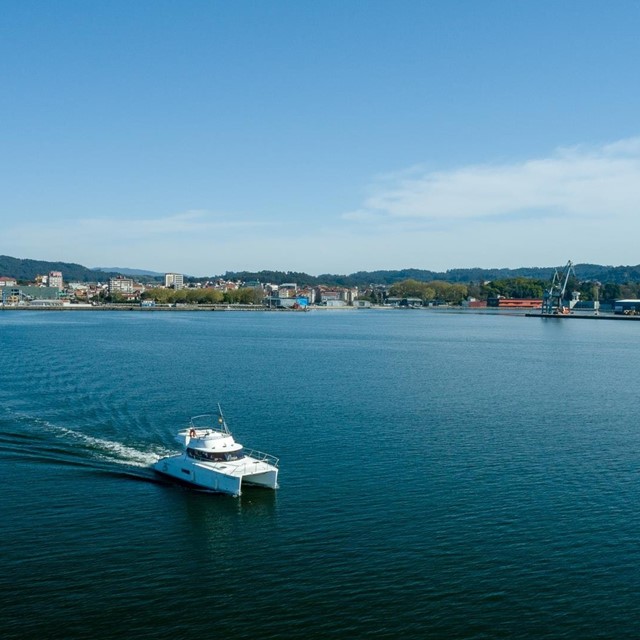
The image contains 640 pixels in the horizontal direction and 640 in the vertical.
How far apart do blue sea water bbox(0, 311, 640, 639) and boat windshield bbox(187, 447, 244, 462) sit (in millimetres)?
990

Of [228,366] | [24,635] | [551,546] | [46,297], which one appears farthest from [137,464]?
[46,297]

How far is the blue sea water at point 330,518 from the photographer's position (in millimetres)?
10859

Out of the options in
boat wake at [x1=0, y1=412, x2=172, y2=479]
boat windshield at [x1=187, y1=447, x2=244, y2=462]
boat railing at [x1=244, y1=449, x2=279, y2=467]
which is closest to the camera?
boat windshield at [x1=187, y1=447, x2=244, y2=462]

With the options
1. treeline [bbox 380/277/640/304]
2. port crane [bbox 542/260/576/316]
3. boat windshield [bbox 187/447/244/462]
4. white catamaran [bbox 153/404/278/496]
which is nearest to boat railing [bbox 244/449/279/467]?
white catamaran [bbox 153/404/278/496]

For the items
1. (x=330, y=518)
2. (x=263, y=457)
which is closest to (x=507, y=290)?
(x=263, y=457)

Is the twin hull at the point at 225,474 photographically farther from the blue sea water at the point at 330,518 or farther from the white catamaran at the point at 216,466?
the blue sea water at the point at 330,518

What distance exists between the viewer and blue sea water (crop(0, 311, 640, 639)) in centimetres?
1086

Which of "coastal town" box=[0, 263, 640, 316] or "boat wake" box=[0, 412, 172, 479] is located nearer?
"boat wake" box=[0, 412, 172, 479]

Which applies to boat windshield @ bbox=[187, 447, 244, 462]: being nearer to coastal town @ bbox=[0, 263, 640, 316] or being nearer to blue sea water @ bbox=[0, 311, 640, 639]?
blue sea water @ bbox=[0, 311, 640, 639]

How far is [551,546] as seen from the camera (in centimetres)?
1341

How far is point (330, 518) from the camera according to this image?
48.1 ft

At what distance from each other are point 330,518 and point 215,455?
378 cm

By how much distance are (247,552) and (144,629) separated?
315 cm

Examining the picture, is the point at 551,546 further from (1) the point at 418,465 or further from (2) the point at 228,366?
(2) the point at 228,366
